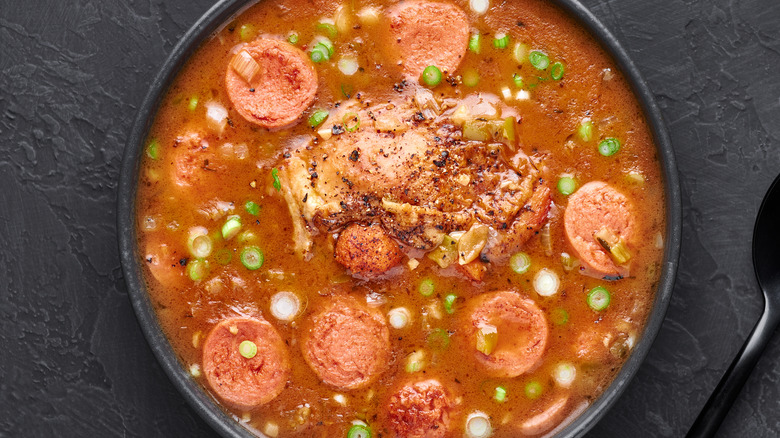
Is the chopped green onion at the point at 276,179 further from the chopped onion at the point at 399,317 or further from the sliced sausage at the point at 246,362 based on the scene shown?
the chopped onion at the point at 399,317

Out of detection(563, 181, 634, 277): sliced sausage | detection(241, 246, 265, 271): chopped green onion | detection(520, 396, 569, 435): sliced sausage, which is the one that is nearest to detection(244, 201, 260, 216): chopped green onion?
detection(241, 246, 265, 271): chopped green onion

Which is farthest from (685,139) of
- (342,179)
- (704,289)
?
(342,179)

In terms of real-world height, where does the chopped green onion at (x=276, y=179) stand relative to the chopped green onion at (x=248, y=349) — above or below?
above

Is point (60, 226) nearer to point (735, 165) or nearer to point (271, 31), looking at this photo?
point (271, 31)

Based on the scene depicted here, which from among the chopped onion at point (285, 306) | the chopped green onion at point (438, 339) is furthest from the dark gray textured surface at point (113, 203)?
the chopped green onion at point (438, 339)

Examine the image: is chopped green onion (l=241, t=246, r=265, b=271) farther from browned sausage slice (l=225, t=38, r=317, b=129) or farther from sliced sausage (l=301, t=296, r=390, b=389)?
browned sausage slice (l=225, t=38, r=317, b=129)
